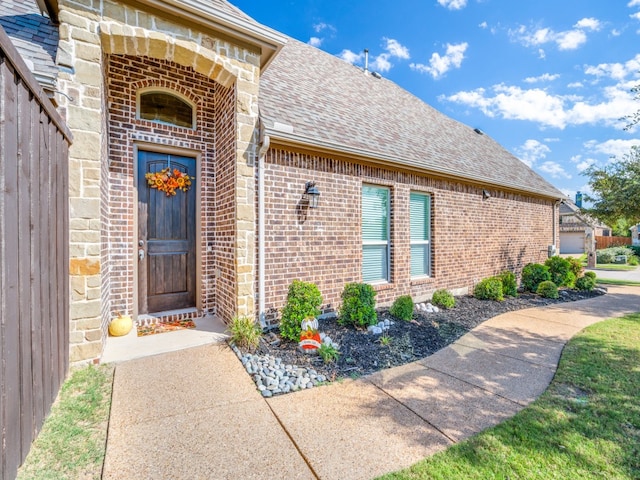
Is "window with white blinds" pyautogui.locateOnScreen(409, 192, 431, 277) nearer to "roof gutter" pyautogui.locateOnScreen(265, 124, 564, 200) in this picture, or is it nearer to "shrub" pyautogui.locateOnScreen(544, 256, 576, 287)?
"roof gutter" pyautogui.locateOnScreen(265, 124, 564, 200)

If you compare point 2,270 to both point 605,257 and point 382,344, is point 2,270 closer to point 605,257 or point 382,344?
point 382,344

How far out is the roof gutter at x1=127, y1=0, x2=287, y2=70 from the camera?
11.5 ft

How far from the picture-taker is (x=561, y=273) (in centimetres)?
856

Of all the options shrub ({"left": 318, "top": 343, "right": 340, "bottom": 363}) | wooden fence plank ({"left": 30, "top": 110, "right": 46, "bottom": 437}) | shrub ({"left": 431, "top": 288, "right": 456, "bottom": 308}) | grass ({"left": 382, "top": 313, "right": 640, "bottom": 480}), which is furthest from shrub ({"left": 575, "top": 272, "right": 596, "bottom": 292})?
wooden fence plank ({"left": 30, "top": 110, "right": 46, "bottom": 437})

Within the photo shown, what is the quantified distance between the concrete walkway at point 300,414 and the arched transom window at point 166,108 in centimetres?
352

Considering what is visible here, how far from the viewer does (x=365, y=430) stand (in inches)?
90.9

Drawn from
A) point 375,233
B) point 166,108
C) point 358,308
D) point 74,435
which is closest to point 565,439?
point 358,308

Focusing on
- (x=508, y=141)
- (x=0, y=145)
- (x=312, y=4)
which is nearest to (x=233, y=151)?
(x=0, y=145)

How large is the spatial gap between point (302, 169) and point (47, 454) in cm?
426

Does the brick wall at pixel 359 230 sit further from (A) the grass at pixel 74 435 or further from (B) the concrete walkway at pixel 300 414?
(A) the grass at pixel 74 435

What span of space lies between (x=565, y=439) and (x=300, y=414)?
206 cm

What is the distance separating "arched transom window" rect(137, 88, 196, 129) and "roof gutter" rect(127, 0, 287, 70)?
1.31 m

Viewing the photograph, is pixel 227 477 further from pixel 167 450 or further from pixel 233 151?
pixel 233 151

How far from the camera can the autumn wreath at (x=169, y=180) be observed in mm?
4531
